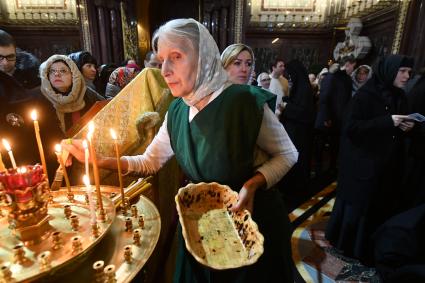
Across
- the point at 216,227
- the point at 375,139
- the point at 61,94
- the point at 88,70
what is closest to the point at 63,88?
the point at 61,94

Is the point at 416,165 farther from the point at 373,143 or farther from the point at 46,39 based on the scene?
the point at 46,39

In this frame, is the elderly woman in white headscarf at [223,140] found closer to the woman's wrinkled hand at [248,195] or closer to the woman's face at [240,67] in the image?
the woman's wrinkled hand at [248,195]

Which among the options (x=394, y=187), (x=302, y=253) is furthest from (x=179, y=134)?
(x=394, y=187)

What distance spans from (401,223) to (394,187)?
2.90 ft

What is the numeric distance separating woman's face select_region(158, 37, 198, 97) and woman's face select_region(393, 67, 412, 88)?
86.7 inches

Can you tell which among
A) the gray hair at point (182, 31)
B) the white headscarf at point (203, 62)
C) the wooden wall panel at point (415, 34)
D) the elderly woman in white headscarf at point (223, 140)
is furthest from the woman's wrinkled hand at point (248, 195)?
the wooden wall panel at point (415, 34)

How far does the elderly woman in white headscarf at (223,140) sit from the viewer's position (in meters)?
1.10

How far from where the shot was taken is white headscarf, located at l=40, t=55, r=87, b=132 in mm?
2154

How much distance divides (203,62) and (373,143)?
208 centimetres

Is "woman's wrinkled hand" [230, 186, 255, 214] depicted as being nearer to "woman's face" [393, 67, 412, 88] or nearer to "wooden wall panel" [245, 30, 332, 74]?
"woman's face" [393, 67, 412, 88]

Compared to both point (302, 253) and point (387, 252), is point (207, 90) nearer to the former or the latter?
point (387, 252)

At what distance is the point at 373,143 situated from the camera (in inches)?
95.1

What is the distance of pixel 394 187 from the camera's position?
257cm

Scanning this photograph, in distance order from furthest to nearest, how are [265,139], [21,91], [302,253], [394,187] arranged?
[302,253], [394,187], [21,91], [265,139]
